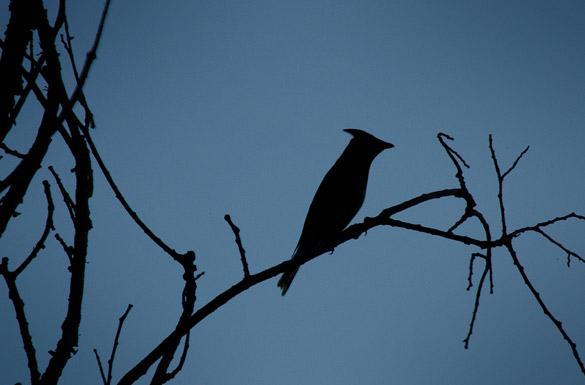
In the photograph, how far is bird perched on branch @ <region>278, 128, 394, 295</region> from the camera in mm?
5035

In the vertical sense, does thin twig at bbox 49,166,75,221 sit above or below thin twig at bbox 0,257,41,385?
above

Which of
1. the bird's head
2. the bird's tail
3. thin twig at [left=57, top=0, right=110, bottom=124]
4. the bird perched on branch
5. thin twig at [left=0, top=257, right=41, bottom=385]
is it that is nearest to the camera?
thin twig at [left=57, top=0, right=110, bottom=124]

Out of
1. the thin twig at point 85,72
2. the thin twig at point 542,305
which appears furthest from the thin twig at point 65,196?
the thin twig at point 542,305

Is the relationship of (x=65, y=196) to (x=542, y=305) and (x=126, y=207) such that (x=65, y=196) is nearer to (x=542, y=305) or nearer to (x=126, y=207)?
(x=126, y=207)

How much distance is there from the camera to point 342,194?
16.5ft

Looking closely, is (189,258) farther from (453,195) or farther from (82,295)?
(453,195)

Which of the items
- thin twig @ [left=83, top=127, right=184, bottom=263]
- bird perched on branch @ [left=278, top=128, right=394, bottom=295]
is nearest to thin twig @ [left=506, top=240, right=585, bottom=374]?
thin twig @ [left=83, top=127, right=184, bottom=263]

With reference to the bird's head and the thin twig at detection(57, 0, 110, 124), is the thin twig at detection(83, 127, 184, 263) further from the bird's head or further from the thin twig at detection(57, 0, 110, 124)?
the bird's head

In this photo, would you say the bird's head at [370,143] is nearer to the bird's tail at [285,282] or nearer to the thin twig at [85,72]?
the bird's tail at [285,282]

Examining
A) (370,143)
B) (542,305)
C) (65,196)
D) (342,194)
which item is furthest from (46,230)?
(370,143)

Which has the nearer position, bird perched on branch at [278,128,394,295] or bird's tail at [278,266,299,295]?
bird perched on branch at [278,128,394,295]

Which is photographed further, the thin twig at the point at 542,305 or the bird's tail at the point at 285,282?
the bird's tail at the point at 285,282

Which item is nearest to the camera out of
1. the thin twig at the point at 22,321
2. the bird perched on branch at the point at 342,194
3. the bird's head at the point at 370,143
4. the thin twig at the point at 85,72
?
the thin twig at the point at 85,72

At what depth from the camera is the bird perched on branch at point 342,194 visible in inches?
198
